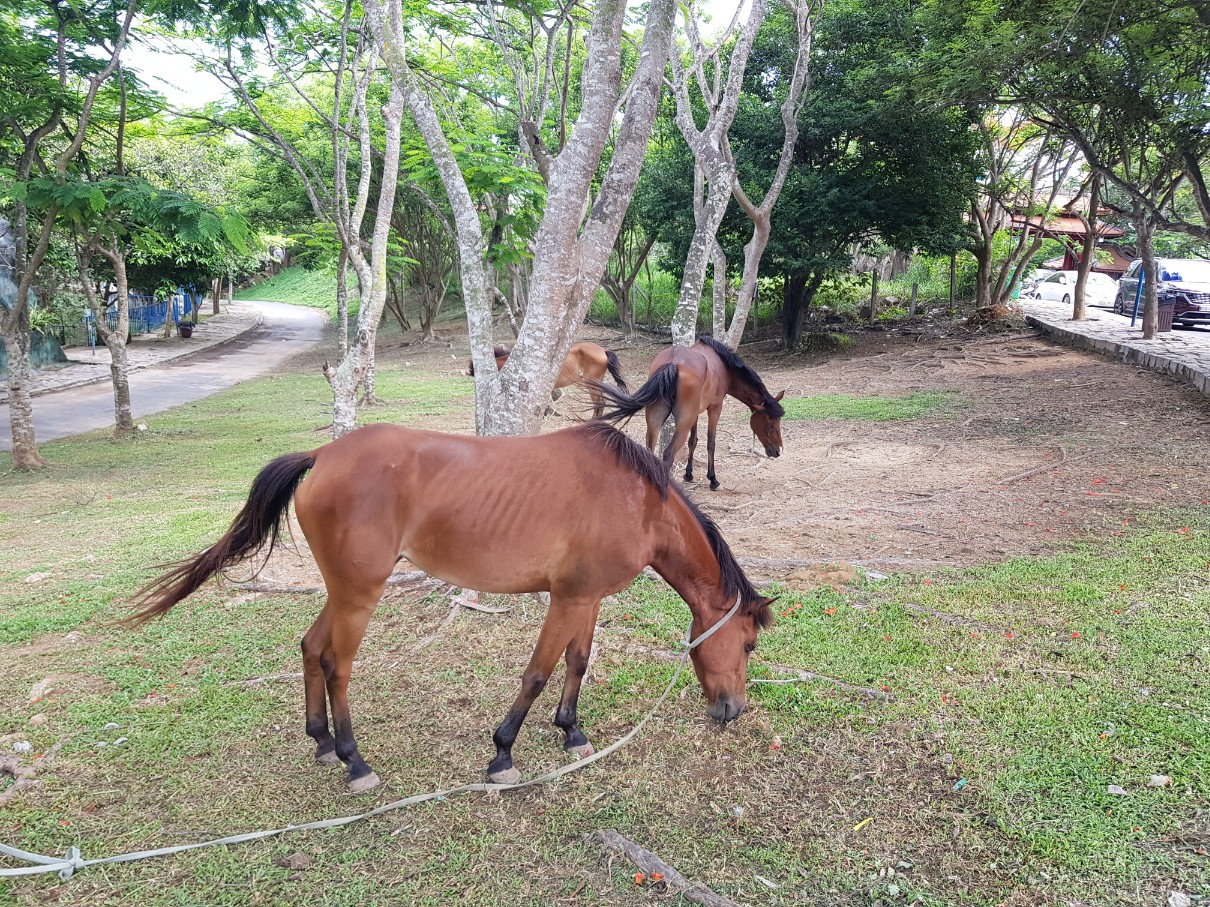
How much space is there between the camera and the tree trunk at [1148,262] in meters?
16.0

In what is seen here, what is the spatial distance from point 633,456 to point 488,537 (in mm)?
795

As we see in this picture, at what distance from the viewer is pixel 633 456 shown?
3746mm

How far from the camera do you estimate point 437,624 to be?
5.24 m

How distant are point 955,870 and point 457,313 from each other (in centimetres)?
3632

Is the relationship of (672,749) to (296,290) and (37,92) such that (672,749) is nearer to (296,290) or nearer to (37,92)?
(37,92)

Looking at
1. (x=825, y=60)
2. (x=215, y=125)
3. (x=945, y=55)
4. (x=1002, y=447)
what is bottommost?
(x=1002, y=447)

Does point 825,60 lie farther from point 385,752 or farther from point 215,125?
point 385,752

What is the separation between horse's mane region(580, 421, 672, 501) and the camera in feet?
12.2

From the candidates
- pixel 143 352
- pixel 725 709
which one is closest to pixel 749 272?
pixel 725 709

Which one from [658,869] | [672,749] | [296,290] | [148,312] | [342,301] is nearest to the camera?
[658,869]

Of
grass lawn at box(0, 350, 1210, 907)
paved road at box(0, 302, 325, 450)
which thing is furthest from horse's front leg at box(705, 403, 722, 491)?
paved road at box(0, 302, 325, 450)

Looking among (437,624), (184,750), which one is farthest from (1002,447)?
(184,750)

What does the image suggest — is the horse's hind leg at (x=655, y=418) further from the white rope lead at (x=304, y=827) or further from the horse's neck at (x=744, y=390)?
the white rope lead at (x=304, y=827)

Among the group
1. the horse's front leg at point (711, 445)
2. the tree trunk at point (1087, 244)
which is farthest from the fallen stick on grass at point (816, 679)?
the tree trunk at point (1087, 244)
